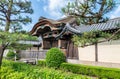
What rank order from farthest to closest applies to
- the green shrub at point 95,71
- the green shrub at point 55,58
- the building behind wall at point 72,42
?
1. the green shrub at point 55,58
2. the building behind wall at point 72,42
3. the green shrub at point 95,71

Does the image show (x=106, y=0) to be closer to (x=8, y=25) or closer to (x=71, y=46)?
(x=8, y=25)

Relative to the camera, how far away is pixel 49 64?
17.8m

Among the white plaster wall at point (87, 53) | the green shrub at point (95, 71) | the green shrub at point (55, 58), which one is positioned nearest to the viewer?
the green shrub at point (95, 71)

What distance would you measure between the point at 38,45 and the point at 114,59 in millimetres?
18117

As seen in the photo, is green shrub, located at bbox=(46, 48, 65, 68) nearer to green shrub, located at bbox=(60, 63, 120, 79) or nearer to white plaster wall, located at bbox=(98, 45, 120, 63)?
green shrub, located at bbox=(60, 63, 120, 79)

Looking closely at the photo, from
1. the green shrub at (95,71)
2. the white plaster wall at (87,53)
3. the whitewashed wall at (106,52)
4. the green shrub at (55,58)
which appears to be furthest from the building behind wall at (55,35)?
the green shrub at (95,71)

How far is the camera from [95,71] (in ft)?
45.7

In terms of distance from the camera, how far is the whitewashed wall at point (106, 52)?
14508 mm

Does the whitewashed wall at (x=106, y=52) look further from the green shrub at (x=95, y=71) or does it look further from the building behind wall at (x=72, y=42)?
the green shrub at (x=95, y=71)

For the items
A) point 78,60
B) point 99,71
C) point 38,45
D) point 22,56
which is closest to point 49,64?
point 78,60

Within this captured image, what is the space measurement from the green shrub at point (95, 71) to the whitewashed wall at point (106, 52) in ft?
5.35

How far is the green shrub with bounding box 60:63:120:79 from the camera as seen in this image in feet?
41.3

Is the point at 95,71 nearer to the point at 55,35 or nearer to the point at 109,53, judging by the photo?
the point at 109,53

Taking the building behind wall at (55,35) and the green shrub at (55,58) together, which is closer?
the green shrub at (55,58)
